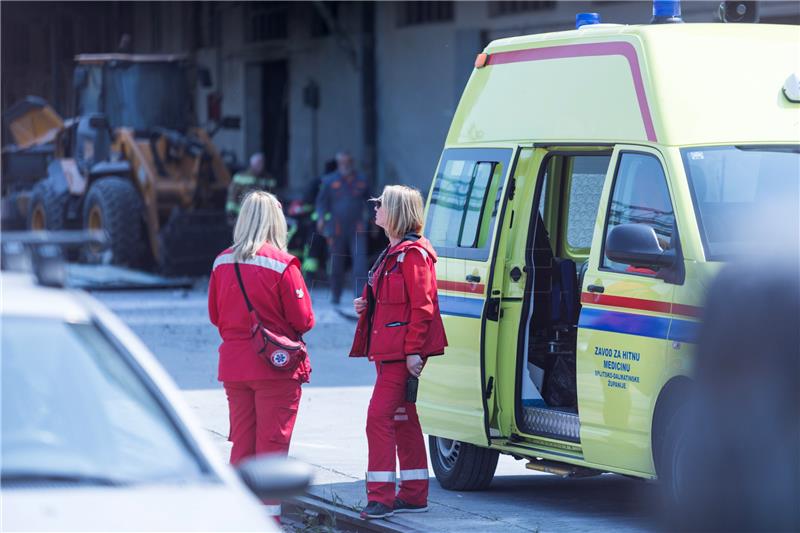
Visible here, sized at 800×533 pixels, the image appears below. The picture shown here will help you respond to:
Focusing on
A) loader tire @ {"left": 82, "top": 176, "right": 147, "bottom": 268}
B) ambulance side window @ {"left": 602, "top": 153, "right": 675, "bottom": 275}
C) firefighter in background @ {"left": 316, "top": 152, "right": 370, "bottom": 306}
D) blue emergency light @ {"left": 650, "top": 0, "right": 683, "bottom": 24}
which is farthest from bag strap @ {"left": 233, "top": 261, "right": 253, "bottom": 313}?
loader tire @ {"left": 82, "top": 176, "right": 147, "bottom": 268}

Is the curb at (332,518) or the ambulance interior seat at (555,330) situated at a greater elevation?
the ambulance interior seat at (555,330)

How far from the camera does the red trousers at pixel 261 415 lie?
751 centimetres

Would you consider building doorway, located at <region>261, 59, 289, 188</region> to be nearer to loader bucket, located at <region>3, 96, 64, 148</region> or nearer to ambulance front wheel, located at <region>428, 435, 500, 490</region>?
loader bucket, located at <region>3, 96, 64, 148</region>

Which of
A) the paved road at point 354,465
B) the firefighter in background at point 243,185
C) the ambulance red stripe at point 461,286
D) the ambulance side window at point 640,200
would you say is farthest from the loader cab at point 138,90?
the ambulance side window at point 640,200

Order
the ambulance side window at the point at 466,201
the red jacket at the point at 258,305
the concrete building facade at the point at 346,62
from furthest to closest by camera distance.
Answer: the concrete building facade at the point at 346,62
the ambulance side window at the point at 466,201
the red jacket at the point at 258,305

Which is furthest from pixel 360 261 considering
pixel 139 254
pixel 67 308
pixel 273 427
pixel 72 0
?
pixel 72 0

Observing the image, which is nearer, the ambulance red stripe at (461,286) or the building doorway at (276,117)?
the ambulance red stripe at (461,286)

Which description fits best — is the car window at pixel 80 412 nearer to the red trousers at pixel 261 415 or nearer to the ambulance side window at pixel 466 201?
the red trousers at pixel 261 415

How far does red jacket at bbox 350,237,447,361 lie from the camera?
7.88 m

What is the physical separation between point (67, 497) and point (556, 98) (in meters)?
4.82

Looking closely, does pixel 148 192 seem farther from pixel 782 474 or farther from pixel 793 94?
pixel 782 474

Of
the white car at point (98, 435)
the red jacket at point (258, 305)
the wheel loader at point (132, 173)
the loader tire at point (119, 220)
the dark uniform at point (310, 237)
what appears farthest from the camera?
the loader tire at point (119, 220)

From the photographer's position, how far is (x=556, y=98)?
8.28 metres

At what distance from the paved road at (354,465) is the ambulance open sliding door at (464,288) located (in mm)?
465
